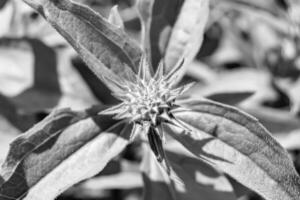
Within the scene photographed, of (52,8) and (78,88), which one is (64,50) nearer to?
(78,88)

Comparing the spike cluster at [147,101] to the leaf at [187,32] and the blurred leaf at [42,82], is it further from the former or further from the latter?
the blurred leaf at [42,82]

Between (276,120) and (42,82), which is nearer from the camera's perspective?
(42,82)

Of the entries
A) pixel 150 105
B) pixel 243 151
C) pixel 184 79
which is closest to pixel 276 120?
→ pixel 184 79

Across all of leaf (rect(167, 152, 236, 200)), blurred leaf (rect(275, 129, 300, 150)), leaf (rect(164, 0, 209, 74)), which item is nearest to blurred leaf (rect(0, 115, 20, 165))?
leaf (rect(167, 152, 236, 200))

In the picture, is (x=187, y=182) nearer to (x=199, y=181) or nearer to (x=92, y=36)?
(x=199, y=181)

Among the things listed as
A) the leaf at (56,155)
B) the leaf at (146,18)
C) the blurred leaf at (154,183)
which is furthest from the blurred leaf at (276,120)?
the leaf at (56,155)

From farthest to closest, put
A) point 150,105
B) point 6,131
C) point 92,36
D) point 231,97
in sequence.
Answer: point 6,131
point 231,97
point 92,36
point 150,105
